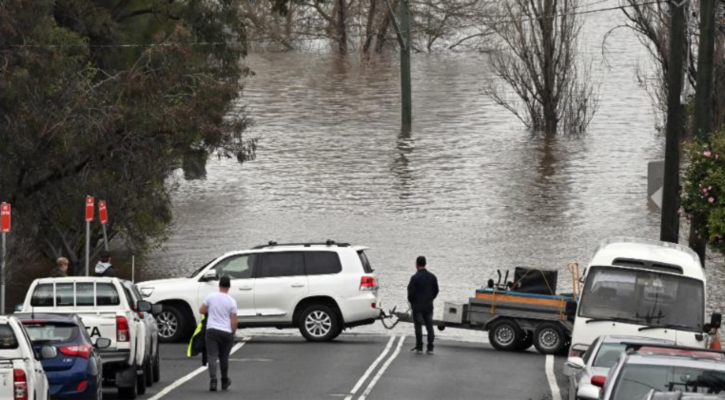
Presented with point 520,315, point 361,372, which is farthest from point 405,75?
point 361,372

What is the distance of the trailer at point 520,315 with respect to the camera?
1064 inches

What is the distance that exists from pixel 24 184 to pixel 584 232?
19.6 meters

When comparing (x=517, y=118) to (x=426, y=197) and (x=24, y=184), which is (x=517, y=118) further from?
(x=24, y=184)

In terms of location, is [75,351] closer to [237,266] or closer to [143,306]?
[143,306]

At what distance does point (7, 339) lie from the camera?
50.5 ft

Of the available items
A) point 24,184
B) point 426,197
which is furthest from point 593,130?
point 24,184

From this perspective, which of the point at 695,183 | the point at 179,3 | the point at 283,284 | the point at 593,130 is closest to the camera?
the point at 695,183

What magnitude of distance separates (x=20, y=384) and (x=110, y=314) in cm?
597

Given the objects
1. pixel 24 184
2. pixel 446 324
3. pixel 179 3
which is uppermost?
pixel 179 3

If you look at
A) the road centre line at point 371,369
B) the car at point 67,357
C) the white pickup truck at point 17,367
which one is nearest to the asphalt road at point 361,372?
the road centre line at point 371,369

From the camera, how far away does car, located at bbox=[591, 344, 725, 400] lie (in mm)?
14016

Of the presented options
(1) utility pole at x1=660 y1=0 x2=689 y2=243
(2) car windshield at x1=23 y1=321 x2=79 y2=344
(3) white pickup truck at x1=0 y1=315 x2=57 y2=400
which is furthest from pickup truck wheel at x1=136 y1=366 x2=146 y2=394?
(1) utility pole at x1=660 y1=0 x2=689 y2=243

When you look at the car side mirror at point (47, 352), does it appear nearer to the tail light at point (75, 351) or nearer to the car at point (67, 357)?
the car at point (67, 357)

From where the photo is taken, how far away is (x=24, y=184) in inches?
1267
